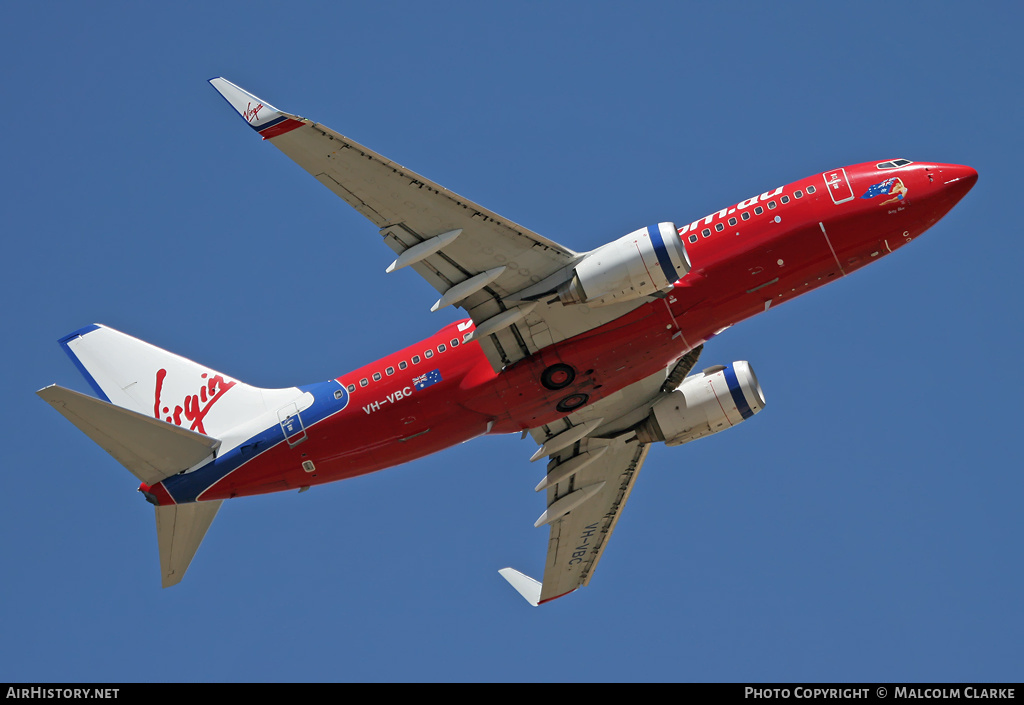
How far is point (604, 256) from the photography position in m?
38.0

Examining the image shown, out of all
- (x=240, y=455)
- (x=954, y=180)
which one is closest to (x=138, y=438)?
(x=240, y=455)

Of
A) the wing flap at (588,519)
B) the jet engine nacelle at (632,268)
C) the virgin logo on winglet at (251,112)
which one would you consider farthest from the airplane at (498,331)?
the wing flap at (588,519)

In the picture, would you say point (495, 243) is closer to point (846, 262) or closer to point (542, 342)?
point (542, 342)

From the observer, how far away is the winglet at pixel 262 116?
3388 cm

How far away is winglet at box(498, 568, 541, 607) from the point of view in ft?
167

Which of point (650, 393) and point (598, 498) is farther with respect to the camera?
point (598, 498)

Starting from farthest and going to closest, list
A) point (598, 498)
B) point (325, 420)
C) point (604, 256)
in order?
point (598, 498) < point (325, 420) < point (604, 256)

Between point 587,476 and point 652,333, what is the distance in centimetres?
1112

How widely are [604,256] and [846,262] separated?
860cm

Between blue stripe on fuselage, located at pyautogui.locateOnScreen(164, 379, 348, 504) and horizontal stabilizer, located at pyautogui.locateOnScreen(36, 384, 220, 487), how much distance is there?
1.32 ft

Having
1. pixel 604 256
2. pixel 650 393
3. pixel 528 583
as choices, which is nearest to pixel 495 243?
pixel 604 256

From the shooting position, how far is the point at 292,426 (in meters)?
41.5

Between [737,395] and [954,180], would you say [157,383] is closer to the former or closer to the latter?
[737,395]

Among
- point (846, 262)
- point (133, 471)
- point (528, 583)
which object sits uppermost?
point (133, 471)
